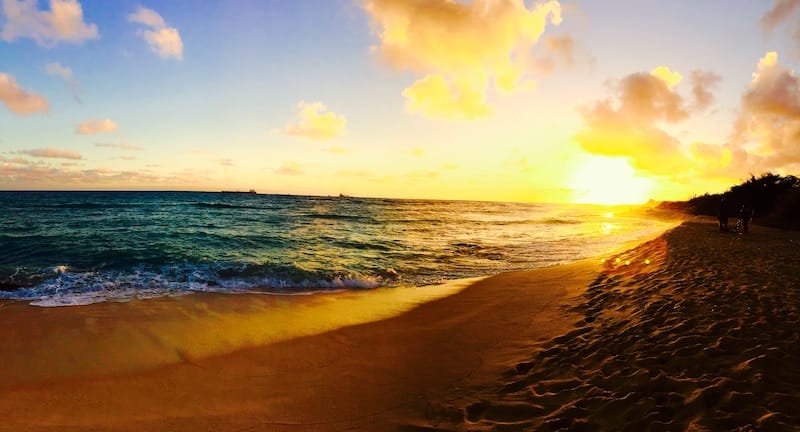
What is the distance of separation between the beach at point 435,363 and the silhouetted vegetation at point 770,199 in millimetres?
25153

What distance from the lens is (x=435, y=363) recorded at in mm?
6613

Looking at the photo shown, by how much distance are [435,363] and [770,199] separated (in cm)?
4419

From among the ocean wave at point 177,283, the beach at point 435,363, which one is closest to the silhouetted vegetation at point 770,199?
the beach at point 435,363

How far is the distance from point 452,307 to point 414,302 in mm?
1256

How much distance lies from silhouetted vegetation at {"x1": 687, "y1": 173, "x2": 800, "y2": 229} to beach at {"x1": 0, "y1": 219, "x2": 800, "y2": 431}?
2515 cm

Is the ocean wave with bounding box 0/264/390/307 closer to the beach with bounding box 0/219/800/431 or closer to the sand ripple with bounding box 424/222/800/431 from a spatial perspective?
the beach with bounding box 0/219/800/431

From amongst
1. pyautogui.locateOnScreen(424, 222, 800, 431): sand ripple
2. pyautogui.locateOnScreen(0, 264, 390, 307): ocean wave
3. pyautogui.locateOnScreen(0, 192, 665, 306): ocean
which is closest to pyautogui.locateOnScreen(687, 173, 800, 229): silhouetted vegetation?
pyautogui.locateOnScreen(0, 192, 665, 306): ocean

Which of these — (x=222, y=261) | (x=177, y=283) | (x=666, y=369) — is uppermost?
(x=666, y=369)

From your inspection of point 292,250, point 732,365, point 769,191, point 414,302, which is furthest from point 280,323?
point 769,191

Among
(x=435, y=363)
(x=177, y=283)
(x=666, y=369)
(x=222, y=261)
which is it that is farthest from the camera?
(x=222, y=261)

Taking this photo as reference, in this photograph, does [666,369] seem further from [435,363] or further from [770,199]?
[770,199]

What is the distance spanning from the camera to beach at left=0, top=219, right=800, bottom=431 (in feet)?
15.0

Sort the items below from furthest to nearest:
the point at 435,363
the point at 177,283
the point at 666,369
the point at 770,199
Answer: the point at 770,199 → the point at 177,283 → the point at 435,363 → the point at 666,369

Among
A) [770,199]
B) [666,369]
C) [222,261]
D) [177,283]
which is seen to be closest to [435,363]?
[666,369]
